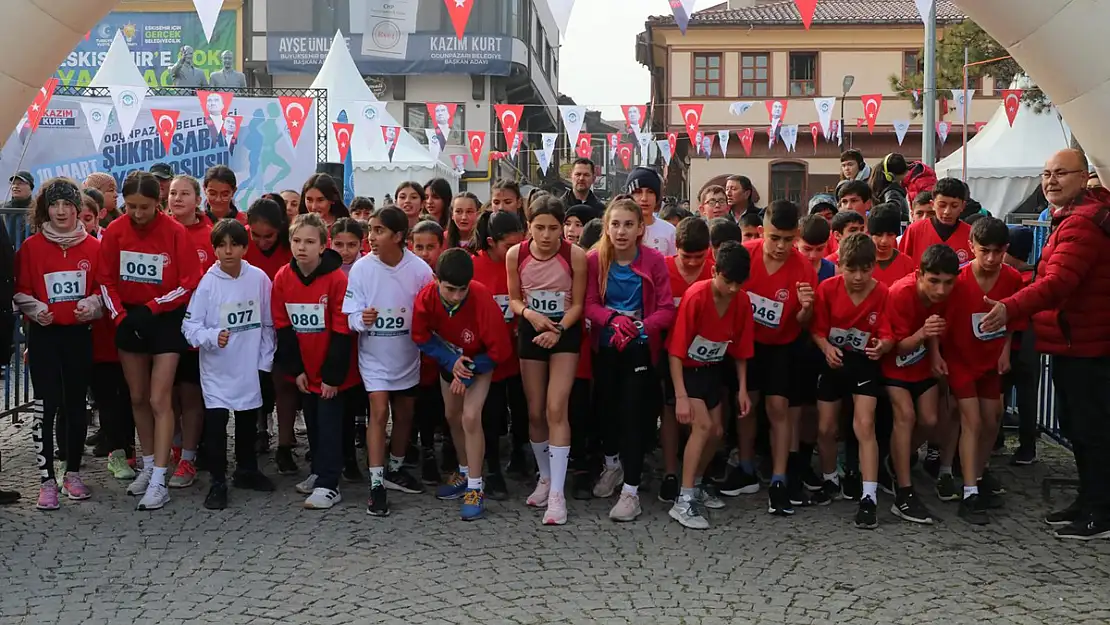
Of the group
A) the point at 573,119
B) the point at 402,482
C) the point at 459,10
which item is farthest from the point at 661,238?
the point at 573,119

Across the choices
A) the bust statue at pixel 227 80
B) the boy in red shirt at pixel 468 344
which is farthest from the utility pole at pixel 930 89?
the bust statue at pixel 227 80

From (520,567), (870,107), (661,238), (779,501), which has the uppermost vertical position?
(870,107)

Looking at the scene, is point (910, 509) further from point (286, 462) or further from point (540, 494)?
point (286, 462)

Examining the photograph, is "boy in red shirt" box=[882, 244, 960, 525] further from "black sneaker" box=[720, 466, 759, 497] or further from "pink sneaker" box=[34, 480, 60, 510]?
"pink sneaker" box=[34, 480, 60, 510]

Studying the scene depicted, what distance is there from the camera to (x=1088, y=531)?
5.55m

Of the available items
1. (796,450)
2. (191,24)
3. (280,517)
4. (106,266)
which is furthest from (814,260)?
(191,24)

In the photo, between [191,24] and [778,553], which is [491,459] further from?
[191,24]

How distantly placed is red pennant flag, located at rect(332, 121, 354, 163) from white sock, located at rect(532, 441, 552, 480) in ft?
47.9

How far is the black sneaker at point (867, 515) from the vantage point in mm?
5699

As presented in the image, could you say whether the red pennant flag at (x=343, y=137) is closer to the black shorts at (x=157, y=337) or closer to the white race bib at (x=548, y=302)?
the black shorts at (x=157, y=337)

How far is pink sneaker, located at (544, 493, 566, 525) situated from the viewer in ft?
18.9

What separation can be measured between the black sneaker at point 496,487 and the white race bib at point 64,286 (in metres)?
2.49

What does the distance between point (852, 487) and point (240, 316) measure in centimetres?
361

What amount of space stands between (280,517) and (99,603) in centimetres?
141
